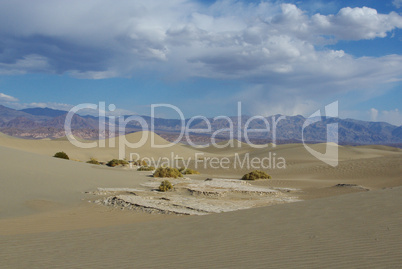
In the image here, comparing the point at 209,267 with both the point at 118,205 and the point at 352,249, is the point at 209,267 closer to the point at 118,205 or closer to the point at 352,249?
the point at 352,249

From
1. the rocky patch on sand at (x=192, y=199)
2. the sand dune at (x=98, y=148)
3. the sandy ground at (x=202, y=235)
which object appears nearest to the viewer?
the sandy ground at (x=202, y=235)

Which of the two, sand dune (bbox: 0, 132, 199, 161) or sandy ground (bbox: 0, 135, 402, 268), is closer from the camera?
sandy ground (bbox: 0, 135, 402, 268)

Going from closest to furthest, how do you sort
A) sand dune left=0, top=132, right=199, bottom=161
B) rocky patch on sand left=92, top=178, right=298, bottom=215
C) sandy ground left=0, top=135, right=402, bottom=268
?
sandy ground left=0, top=135, right=402, bottom=268 → rocky patch on sand left=92, top=178, right=298, bottom=215 → sand dune left=0, top=132, right=199, bottom=161

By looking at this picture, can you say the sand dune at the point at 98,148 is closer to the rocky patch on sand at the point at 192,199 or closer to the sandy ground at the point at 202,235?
the rocky patch on sand at the point at 192,199

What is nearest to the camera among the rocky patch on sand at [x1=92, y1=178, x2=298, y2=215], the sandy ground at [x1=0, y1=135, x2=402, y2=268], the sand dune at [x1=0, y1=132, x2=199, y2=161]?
the sandy ground at [x1=0, y1=135, x2=402, y2=268]

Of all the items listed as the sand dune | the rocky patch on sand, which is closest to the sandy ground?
the rocky patch on sand

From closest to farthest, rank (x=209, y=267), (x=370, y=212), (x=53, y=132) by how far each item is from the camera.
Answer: (x=209, y=267), (x=370, y=212), (x=53, y=132)

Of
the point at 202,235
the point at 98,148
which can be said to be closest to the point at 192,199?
the point at 202,235

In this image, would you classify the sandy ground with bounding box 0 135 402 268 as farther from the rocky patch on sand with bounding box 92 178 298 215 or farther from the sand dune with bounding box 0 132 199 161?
the sand dune with bounding box 0 132 199 161

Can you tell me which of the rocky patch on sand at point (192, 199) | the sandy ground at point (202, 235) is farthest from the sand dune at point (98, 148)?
the sandy ground at point (202, 235)

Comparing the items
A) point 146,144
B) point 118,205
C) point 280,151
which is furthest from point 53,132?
point 118,205

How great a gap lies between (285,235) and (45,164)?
17.0 m

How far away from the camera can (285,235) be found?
6891 mm

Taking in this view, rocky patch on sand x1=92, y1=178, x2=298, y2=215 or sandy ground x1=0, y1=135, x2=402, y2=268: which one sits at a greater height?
sandy ground x1=0, y1=135, x2=402, y2=268
